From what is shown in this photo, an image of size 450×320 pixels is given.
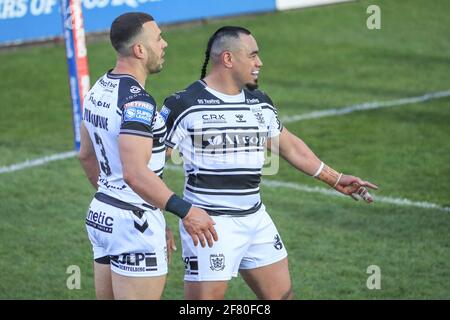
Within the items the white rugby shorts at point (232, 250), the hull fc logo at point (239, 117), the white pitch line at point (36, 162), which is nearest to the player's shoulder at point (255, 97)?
the hull fc logo at point (239, 117)

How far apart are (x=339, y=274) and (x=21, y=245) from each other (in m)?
3.40

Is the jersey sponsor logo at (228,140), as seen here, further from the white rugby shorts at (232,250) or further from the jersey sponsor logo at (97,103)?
the jersey sponsor logo at (97,103)

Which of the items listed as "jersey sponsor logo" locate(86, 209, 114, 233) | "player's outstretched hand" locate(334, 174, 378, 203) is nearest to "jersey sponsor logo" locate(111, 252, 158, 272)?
"jersey sponsor logo" locate(86, 209, 114, 233)

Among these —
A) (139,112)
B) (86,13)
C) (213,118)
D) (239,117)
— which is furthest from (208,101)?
(86,13)

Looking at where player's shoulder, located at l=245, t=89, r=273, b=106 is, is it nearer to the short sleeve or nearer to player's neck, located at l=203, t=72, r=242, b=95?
player's neck, located at l=203, t=72, r=242, b=95

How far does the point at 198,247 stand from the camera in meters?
7.58

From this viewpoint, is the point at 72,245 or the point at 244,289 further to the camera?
the point at 72,245

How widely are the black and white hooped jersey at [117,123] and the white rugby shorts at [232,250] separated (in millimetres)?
662

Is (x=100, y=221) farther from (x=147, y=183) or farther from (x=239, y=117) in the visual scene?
(x=239, y=117)

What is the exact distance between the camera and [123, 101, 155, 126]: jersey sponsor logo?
6.81 meters

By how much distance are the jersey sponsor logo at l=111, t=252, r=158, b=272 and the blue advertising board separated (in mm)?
13066

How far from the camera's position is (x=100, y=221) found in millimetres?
7133

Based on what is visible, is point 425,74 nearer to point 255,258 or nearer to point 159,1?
point 159,1
